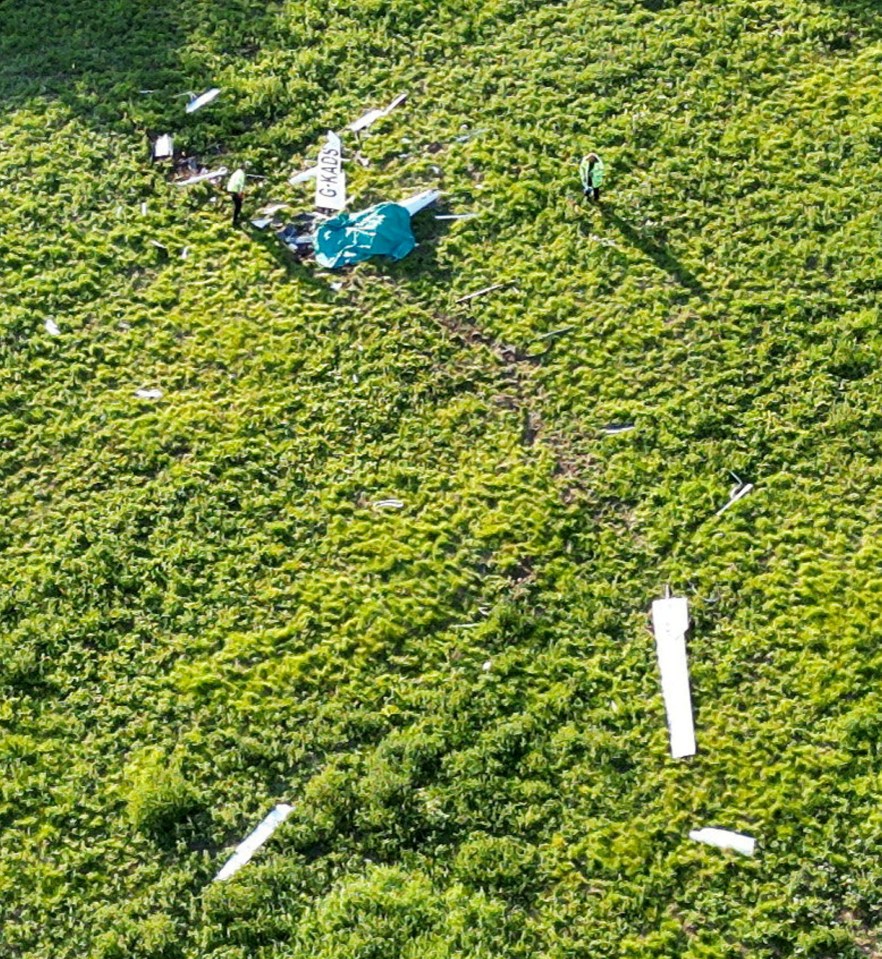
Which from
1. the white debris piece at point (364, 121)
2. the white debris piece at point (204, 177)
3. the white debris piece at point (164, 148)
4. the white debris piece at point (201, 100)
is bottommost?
the white debris piece at point (204, 177)

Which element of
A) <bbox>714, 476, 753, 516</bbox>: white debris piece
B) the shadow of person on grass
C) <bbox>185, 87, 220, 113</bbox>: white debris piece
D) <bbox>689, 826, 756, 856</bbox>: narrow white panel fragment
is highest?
<bbox>185, 87, 220, 113</bbox>: white debris piece

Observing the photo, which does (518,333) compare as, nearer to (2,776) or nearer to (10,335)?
(10,335)

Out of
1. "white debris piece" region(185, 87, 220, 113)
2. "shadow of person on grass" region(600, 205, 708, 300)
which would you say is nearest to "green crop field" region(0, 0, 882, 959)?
"shadow of person on grass" region(600, 205, 708, 300)

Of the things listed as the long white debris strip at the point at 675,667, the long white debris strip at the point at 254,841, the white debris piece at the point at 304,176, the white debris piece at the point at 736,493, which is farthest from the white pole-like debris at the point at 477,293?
the long white debris strip at the point at 254,841

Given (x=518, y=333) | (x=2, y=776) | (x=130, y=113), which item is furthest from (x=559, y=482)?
(x=130, y=113)

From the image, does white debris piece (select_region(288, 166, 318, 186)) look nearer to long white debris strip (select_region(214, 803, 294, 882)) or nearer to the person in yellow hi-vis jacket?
the person in yellow hi-vis jacket

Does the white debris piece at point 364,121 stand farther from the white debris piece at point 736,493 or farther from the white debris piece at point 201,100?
the white debris piece at point 736,493
